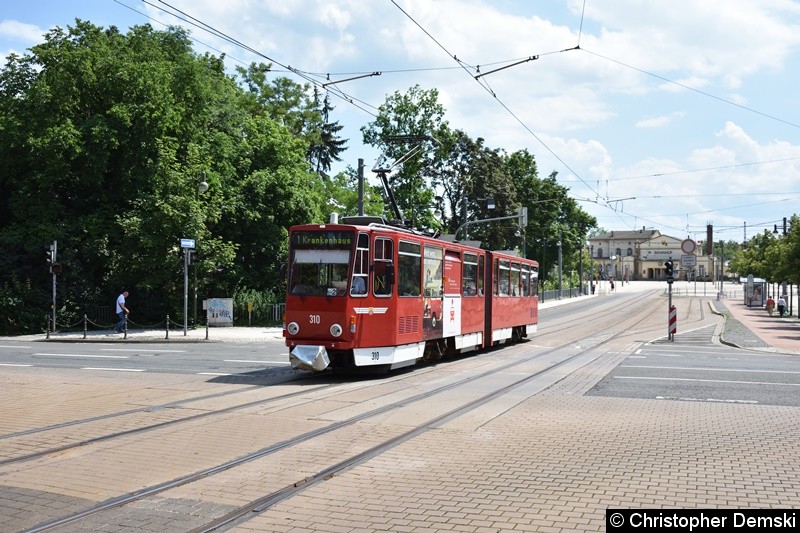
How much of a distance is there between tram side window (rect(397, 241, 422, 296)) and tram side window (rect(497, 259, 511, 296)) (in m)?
7.12

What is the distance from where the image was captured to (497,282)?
24.5m

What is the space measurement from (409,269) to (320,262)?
2.37 metres

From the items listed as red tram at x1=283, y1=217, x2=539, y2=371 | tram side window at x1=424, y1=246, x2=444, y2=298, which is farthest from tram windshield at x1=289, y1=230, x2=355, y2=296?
tram side window at x1=424, y1=246, x2=444, y2=298

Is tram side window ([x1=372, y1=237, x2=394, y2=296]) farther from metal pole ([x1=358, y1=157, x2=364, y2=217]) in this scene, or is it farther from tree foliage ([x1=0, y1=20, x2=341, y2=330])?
tree foliage ([x1=0, y1=20, x2=341, y2=330])

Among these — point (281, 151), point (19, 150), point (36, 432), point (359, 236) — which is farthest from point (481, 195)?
point (36, 432)

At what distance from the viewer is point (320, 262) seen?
15992 millimetres

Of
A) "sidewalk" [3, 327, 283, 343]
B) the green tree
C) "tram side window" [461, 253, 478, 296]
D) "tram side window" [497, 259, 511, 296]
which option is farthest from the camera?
the green tree

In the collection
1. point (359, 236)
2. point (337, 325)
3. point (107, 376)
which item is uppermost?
point (359, 236)

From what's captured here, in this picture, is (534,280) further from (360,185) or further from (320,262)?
(320,262)

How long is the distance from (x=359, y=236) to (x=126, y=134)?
2214 centimetres

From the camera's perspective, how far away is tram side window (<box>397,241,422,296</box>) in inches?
671

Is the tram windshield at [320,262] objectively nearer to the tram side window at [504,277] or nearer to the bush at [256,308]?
the tram side window at [504,277]

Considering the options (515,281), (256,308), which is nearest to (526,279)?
(515,281)

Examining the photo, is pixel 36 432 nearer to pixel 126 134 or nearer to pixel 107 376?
pixel 107 376
